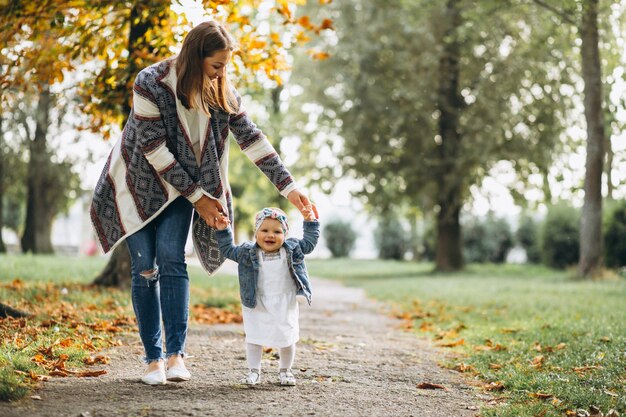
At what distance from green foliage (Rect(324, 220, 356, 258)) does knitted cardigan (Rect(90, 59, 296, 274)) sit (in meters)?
29.9

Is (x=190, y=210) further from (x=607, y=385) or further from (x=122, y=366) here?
(x=607, y=385)

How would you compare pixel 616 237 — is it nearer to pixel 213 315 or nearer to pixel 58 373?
pixel 213 315

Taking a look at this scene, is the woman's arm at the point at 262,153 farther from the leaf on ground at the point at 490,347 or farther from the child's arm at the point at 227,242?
the leaf on ground at the point at 490,347

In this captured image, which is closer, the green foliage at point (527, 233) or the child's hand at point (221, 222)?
the child's hand at point (221, 222)

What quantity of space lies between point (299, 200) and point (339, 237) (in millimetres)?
30063

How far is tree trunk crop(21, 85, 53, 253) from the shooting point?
20.3 meters

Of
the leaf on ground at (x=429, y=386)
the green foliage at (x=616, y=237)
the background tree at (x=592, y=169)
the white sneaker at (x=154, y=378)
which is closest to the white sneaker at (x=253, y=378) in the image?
the white sneaker at (x=154, y=378)

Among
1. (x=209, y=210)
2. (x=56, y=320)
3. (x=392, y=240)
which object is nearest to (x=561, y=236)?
(x=392, y=240)

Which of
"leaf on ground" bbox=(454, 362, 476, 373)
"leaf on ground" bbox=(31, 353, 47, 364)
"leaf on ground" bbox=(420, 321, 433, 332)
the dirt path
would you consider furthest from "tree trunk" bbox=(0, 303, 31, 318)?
"leaf on ground" bbox=(420, 321, 433, 332)

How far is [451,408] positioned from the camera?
394cm

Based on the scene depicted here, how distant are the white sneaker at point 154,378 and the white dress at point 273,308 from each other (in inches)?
20.8

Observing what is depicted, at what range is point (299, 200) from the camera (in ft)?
14.0

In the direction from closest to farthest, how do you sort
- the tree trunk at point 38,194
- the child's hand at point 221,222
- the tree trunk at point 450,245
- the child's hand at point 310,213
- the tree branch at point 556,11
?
the child's hand at point 221,222 < the child's hand at point 310,213 < the tree branch at point 556,11 < the tree trunk at point 38,194 < the tree trunk at point 450,245

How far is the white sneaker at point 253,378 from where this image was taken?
13.6 feet
